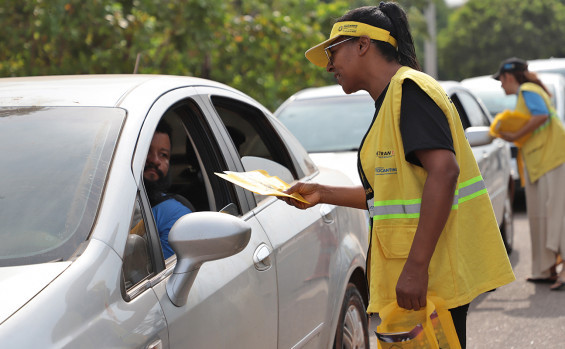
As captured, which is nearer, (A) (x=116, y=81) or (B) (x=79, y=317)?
(B) (x=79, y=317)

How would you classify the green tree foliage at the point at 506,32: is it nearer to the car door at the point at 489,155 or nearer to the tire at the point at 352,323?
the car door at the point at 489,155

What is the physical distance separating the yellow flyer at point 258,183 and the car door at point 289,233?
28 cm

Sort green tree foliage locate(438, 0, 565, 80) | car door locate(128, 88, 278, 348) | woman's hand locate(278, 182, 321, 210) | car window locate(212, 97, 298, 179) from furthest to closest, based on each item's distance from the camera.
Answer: green tree foliage locate(438, 0, 565, 80) → car window locate(212, 97, 298, 179) → woman's hand locate(278, 182, 321, 210) → car door locate(128, 88, 278, 348)

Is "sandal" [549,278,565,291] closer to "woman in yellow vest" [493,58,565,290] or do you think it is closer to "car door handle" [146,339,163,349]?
"woman in yellow vest" [493,58,565,290]

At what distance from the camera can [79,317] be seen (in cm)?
230

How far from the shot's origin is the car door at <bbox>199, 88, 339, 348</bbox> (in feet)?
12.0

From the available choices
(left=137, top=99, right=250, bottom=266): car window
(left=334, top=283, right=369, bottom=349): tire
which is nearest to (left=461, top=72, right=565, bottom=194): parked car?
(left=334, top=283, right=369, bottom=349): tire

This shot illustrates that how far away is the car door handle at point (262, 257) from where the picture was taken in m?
3.38

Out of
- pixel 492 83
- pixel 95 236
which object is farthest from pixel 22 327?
pixel 492 83

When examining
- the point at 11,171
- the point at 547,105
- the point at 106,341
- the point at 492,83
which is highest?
the point at 11,171

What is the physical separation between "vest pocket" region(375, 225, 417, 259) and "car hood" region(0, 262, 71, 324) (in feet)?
3.72

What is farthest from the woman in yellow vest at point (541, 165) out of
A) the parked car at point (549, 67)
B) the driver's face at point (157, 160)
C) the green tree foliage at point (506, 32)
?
the green tree foliage at point (506, 32)

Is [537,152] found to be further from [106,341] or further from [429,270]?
[106,341]

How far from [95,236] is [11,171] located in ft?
1.66
